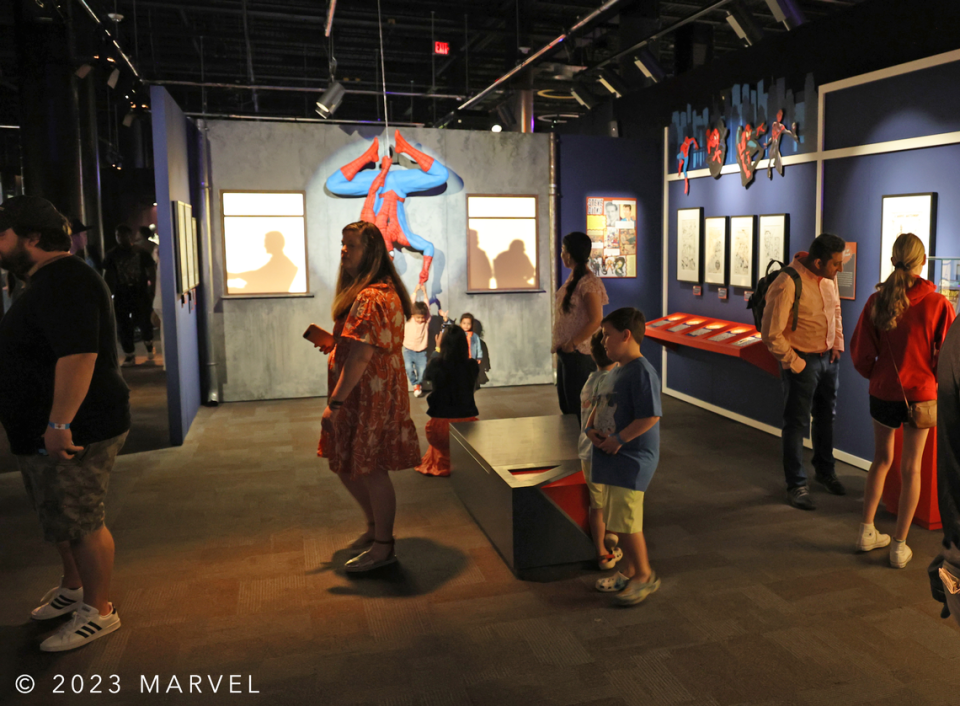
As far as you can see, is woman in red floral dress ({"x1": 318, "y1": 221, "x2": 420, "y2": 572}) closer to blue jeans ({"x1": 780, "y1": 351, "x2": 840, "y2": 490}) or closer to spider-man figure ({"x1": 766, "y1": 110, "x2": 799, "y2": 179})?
blue jeans ({"x1": 780, "y1": 351, "x2": 840, "y2": 490})

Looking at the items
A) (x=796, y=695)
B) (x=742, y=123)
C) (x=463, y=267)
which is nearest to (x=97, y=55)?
(x=463, y=267)

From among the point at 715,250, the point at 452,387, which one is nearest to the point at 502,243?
the point at 715,250

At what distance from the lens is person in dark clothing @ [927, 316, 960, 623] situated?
1405 millimetres

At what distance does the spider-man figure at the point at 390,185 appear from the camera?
7762mm

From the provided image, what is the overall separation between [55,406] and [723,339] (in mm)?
4973

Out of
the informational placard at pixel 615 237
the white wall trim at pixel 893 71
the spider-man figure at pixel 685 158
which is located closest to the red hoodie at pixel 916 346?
the white wall trim at pixel 893 71

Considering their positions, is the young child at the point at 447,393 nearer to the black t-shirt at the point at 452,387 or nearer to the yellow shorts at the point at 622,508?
the black t-shirt at the point at 452,387

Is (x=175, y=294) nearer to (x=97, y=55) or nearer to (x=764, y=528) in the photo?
(x=97, y=55)

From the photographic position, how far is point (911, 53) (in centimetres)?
469

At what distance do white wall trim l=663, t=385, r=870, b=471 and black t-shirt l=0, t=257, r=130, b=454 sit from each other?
472 centimetres

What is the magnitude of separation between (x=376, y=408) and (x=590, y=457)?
0.97 metres

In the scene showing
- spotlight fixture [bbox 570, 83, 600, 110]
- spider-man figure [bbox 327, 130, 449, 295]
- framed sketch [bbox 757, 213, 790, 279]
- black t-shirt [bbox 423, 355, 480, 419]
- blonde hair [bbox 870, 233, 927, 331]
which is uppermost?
spotlight fixture [bbox 570, 83, 600, 110]

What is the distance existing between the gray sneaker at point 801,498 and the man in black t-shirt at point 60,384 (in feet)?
11.9

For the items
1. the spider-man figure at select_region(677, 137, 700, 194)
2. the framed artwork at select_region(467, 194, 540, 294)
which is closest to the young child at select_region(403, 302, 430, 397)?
the framed artwork at select_region(467, 194, 540, 294)
